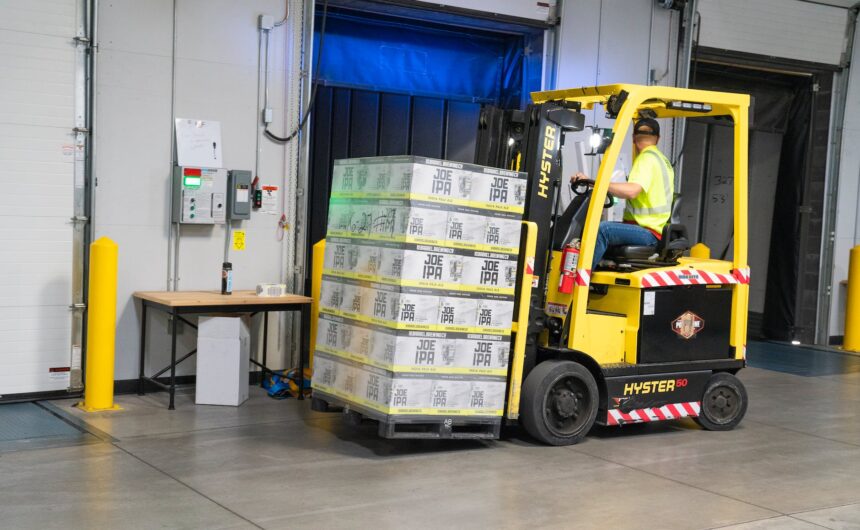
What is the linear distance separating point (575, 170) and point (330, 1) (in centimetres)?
326

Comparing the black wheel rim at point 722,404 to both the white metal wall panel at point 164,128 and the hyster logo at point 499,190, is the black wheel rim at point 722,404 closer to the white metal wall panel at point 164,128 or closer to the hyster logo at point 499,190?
the hyster logo at point 499,190

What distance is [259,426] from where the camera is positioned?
23.4 ft

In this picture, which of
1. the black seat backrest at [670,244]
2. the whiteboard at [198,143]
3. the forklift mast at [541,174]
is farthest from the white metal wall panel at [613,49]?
the whiteboard at [198,143]

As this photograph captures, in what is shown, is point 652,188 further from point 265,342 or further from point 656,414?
point 265,342

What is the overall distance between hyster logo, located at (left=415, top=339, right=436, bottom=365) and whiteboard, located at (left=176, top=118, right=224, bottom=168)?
3114mm

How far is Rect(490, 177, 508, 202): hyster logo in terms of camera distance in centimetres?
633

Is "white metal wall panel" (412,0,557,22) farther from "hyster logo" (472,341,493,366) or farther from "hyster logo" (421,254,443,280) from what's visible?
"hyster logo" (472,341,493,366)

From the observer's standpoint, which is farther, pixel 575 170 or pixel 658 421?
pixel 575 170

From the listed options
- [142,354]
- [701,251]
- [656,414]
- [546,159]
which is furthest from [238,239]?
[701,251]

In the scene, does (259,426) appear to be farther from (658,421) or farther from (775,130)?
(775,130)

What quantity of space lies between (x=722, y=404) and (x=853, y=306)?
19.0ft

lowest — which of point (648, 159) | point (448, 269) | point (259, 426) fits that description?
point (259, 426)

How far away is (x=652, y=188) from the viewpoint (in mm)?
7191

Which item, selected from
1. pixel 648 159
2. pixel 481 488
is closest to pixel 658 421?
pixel 648 159
